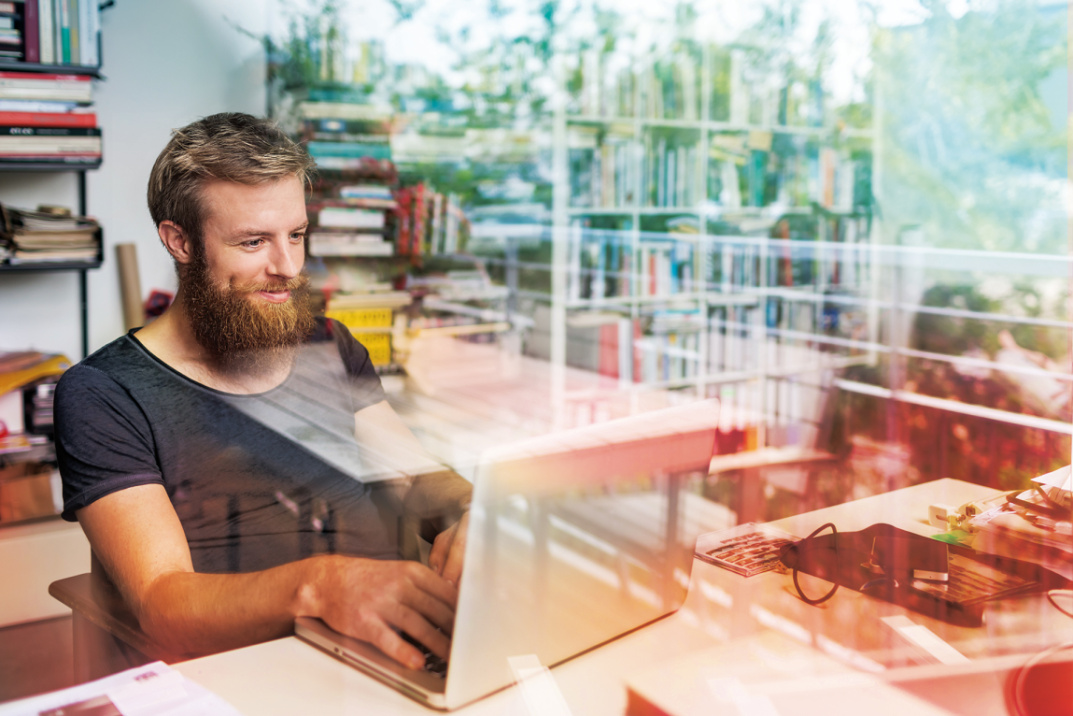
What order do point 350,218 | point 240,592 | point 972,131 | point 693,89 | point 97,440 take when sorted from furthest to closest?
point 972,131, point 693,89, point 350,218, point 97,440, point 240,592

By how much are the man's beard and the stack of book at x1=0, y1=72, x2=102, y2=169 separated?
38.9 inches

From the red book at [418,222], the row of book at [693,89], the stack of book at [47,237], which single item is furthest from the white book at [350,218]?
the row of book at [693,89]

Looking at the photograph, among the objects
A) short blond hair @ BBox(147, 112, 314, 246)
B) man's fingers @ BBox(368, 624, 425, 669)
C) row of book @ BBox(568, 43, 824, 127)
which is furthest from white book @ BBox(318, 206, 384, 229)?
man's fingers @ BBox(368, 624, 425, 669)

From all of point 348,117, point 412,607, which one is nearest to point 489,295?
point 348,117

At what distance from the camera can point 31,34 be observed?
6.23 feet

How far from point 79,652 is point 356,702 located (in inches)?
24.7

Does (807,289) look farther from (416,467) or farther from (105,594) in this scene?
(105,594)

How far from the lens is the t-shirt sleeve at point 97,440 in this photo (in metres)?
0.98

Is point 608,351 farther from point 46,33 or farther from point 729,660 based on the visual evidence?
point 729,660

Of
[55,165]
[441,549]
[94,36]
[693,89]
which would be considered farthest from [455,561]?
[693,89]

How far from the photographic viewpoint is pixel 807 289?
346cm

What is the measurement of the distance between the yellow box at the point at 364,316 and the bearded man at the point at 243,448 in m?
1.01

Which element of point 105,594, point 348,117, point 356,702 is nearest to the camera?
point 356,702

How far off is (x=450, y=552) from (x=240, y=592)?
23 centimetres
